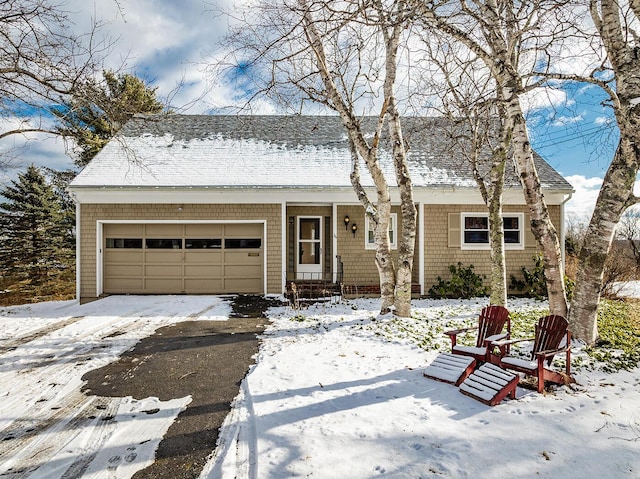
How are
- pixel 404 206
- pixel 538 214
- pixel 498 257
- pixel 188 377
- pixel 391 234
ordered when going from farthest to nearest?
1. pixel 391 234
2. pixel 498 257
3. pixel 404 206
4. pixel 538 214
5. pixel 188 377

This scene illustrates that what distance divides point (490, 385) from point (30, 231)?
19368mm

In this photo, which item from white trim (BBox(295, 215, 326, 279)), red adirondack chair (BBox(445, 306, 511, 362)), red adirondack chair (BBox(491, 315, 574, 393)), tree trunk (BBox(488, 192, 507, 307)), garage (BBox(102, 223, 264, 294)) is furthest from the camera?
white trim (BBox(295, 215, 326, 279))

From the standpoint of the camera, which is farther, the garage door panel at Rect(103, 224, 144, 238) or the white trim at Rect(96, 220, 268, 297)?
the garage door panel at Rect(103, 224, 144, 238)

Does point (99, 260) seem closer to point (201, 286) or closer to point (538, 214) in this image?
point (201, 286)

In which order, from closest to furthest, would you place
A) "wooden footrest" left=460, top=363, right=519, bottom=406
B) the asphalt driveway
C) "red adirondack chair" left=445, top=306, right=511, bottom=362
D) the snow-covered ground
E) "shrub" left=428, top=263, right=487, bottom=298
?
the snow-covered ground → the asphalt driveway → "wooden footrest" left=460, top=363, right=519, bottom=406 → "red adirondack chair" left=445, top=306, right=511, bottom=362 → "shrub" left=428, top=263, right=487, bottom=298

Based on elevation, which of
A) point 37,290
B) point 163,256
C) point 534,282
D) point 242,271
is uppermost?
point 163,256

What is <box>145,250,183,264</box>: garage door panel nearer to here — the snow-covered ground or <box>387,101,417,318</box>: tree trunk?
the snow-covered ground

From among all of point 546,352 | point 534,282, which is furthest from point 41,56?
point 534,282

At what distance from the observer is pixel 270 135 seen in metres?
12.2

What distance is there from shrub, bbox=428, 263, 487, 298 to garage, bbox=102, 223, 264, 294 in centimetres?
531

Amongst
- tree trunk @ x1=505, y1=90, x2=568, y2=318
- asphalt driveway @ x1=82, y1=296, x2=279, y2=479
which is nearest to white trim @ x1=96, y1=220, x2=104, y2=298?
asphalt driveway @ x1=82, y1=296, x2=279, y2=479

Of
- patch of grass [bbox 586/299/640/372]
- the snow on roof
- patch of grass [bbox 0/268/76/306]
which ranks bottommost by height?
patch of grass [bbox 0/268/76/306]

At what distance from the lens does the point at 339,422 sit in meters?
3.12

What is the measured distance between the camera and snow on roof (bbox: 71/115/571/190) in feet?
32.3
